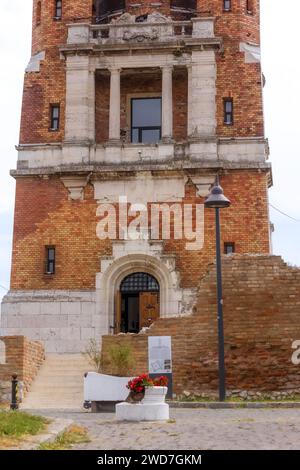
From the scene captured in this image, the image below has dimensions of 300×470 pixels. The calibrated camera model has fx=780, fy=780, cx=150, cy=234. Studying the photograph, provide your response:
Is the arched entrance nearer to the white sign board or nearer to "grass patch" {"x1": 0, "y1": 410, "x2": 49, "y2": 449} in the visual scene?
the white sign board

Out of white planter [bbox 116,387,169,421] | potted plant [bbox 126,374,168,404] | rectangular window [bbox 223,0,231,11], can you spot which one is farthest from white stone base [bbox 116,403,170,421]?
rectangular window [bbox 223,0,231,11]

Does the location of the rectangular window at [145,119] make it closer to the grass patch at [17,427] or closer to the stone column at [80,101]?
the stone column at [80,101]

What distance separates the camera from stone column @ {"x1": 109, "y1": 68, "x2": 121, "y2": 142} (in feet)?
100

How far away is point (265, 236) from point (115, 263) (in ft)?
18.6

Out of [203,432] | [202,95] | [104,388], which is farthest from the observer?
[202,95]

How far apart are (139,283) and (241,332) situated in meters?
8.56

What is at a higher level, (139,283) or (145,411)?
(139,283)

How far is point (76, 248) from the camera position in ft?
96.5

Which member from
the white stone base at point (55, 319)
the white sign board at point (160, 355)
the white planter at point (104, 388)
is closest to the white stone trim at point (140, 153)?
the white stone base at point (55, 319)

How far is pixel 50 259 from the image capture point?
29.6 meters

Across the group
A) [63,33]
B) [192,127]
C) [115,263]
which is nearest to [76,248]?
[115,263]

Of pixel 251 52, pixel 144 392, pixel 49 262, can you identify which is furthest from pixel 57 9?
pixel 144 392

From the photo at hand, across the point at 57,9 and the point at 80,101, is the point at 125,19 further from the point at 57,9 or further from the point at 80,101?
the point at 80,101

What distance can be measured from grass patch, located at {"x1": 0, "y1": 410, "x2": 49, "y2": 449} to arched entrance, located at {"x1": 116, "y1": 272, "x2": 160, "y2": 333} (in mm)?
16422
